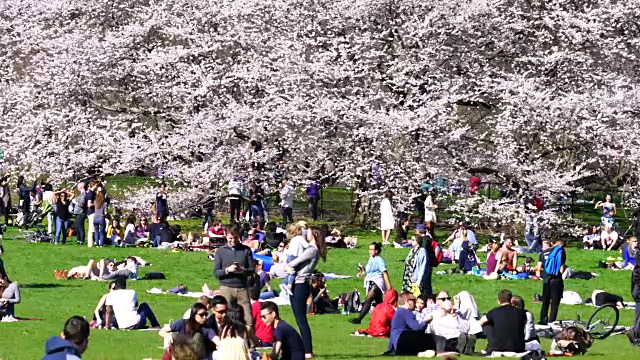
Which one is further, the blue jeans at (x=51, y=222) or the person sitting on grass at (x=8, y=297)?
the blue jeans at (x=51, y=222)

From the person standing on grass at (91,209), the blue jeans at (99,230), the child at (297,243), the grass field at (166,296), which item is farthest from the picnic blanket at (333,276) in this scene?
Answer: the child at (297,243)

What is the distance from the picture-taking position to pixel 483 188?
39344mm

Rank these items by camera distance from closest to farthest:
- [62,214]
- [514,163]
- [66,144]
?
[62,214]
[514,163]
[66,144]

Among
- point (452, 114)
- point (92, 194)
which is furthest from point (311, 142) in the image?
point (92, 194)

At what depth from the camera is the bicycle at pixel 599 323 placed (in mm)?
20639

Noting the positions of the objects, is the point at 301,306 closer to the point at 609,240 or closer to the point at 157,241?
the point at 157,241

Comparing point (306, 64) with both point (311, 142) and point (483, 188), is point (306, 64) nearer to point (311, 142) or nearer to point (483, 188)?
point (311, 142)

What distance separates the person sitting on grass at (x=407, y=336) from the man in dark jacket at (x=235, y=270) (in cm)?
243

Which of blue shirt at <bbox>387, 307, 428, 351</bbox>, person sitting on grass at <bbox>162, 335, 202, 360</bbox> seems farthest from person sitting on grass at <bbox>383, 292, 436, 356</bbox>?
person sitting on grass at <bbox>162, 335, 202, 360</bbox>

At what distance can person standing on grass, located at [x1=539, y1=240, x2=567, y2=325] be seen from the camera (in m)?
21.5

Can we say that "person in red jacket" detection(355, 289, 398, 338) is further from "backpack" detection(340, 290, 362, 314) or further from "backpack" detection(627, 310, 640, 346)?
"backpack" detection(627, 310, 640, 346)

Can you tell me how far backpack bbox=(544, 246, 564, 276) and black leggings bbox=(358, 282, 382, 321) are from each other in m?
2.98

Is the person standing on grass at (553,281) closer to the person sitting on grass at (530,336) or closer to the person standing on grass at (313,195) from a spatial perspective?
the person sitting on grass at (530,336)

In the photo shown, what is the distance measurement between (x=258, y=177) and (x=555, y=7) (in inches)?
407
